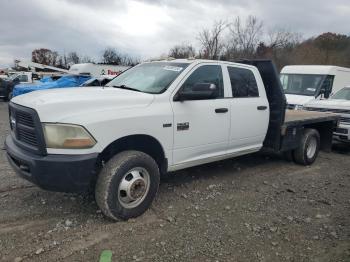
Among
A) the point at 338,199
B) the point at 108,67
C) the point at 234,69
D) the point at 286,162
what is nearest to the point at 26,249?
the point at 234,69

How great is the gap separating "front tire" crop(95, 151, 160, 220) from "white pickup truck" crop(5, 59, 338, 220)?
0.04 ft

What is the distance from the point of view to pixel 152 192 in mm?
4477

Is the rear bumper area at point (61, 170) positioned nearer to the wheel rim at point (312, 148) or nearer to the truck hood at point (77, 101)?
the truck hood at point (77, 101)

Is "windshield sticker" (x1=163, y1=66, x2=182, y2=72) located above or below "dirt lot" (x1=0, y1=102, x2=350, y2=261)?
above

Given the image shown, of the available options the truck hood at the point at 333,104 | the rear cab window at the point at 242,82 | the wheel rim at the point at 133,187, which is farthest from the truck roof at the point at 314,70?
the wheel rim at the point at 133,187

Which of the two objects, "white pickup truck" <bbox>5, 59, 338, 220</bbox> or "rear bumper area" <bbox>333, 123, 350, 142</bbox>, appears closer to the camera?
"white pickup truck" <bbox>5, 59, 338, 220</bbox>

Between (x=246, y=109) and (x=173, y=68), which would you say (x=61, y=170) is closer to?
(x=173, y=68)

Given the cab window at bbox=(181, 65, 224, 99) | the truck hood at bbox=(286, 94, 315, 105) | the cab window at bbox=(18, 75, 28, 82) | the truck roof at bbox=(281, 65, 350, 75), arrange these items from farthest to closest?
the cab window at bbox=(18, 75, 28, 82) → the truck roof at bbox=(281, 65, 350, 75) → the truck hood at bbox=(286, 94, 315, 105) → the cab window at bbox=(181, 65, 224, 99)

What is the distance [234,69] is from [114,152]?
8.17 feet

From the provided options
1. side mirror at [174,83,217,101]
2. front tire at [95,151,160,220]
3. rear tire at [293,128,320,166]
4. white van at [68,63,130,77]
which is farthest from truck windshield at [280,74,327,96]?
white van at [68,63,130,77]

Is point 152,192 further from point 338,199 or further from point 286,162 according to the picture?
point 286,162

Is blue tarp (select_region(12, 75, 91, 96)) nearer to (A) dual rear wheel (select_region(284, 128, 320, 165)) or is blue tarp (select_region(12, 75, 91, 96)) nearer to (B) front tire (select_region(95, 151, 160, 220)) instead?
(A) dual rear wheel (select_region(284, 128, 320, 165))

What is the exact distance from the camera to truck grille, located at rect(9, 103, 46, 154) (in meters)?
3.77

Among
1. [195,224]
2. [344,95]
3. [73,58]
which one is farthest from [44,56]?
[195,224]
